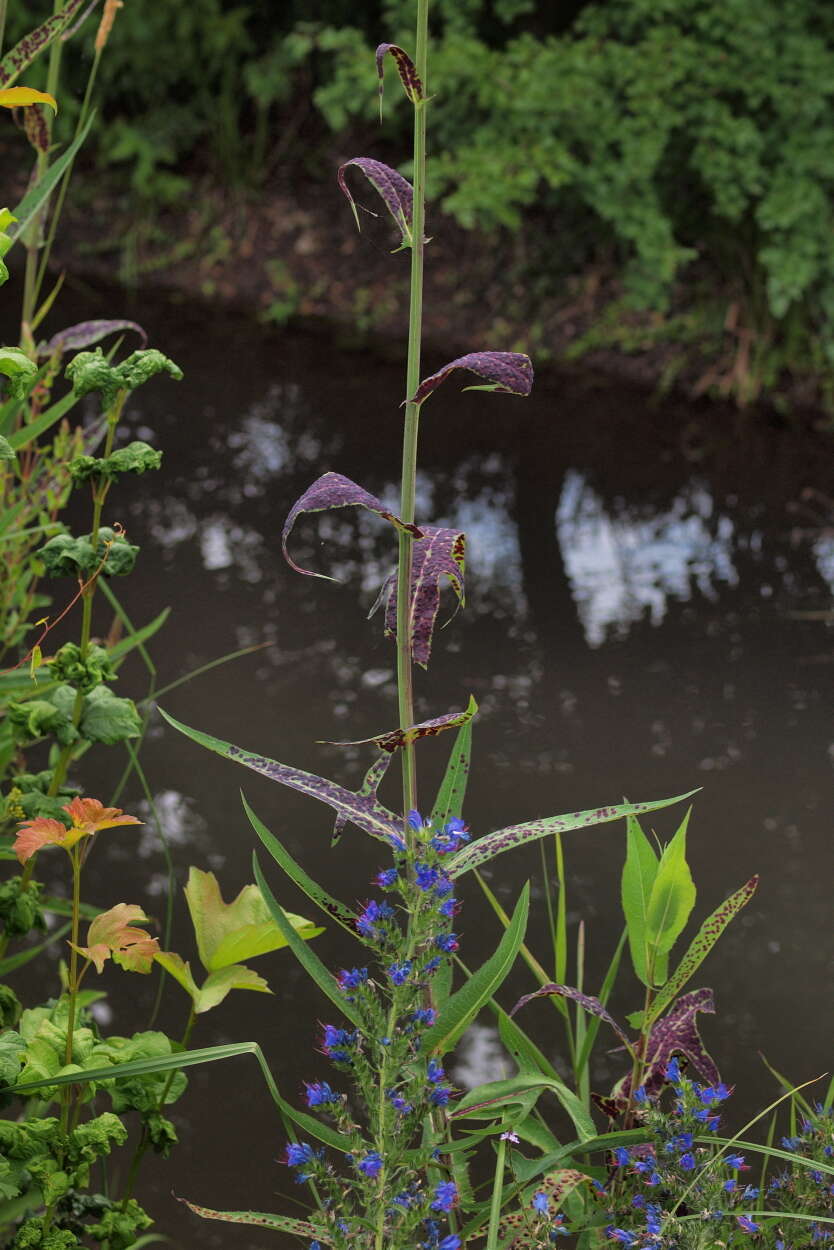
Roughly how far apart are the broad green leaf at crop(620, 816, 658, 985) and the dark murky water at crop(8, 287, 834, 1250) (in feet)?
1.46

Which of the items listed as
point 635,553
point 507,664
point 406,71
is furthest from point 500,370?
point 635,553

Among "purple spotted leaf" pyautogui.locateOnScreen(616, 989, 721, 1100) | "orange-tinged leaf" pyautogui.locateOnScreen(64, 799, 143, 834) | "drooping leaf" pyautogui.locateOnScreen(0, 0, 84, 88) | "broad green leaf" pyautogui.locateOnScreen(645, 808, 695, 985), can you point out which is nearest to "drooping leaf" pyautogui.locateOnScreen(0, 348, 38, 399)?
"orange-tinged leaf" pyautogui.locateOnScreen(64, 799, 143, 834)

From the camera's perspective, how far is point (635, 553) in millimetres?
2982

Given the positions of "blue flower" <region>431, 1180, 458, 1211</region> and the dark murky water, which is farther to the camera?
the dark murky water

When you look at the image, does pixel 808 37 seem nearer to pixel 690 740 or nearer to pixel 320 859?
pixel 690 740

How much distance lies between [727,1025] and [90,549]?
100 centimetres

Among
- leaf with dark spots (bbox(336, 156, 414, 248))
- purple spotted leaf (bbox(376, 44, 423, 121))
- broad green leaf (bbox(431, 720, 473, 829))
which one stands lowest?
broad green leaf (bbox(431, 720, 473, 829))

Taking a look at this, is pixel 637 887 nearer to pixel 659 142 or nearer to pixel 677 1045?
pixel 677 1045

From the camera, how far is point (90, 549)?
117 cm

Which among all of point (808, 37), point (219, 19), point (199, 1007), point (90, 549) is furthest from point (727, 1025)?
point (219, 19)

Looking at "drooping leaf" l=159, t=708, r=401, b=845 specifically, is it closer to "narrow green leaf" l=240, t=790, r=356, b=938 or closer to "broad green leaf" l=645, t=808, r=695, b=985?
"narrow green leaf" l=240, t=790, r=356, b=938

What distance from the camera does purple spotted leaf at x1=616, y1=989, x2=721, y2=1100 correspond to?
1.15 meters

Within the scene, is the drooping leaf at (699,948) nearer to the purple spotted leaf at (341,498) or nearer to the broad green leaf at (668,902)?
the broad green leaf at (668,902)

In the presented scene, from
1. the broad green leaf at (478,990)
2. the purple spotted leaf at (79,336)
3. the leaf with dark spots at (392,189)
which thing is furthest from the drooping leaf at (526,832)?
the purple spotted leaf at (79,336)
